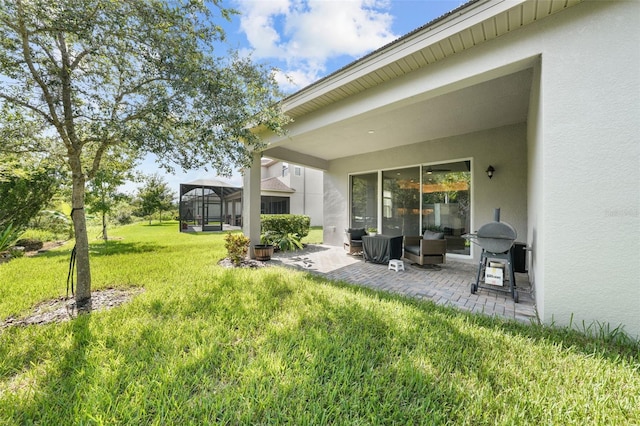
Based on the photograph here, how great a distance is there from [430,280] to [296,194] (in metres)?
15.5

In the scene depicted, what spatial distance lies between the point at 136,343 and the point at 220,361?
1.07 meters

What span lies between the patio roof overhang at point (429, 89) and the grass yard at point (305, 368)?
3497 mm

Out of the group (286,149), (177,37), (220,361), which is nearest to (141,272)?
(220,361)

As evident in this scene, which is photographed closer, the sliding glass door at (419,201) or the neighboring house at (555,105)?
the neighboring house at (555,105)

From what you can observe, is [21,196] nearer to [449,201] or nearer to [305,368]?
[305,368]

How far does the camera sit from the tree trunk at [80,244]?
12.4 feet

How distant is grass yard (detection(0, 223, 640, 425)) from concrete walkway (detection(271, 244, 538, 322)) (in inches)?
25.1

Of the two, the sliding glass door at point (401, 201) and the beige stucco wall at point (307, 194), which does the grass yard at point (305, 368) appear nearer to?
the sliding glass door at point (401, 201)

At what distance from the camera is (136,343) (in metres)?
2.63

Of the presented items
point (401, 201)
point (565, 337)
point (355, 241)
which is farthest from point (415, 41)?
point (401, 201)

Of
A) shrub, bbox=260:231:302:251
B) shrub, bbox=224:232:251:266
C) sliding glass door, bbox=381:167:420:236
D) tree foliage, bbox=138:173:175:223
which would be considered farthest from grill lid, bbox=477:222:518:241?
tree foliage, bbox=138:173:175:223

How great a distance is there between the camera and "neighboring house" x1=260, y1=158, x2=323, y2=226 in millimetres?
19422

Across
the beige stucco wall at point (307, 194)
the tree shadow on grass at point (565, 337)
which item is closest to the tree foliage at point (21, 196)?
the tree shadow on grass at point (565, 337)

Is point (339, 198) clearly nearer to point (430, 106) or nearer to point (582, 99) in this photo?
point (430, 106)
